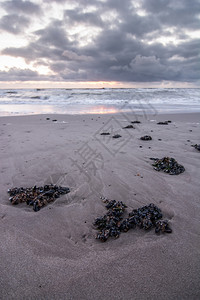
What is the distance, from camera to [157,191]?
3211mm

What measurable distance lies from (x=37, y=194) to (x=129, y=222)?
4.83 ft

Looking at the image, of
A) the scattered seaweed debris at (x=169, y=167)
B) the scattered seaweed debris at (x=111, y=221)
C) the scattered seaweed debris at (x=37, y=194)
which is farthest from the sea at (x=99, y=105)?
the scattered seaweed debris at (x=111, y=221)

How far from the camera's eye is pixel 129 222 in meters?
2.41

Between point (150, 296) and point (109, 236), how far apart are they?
73 centimetres

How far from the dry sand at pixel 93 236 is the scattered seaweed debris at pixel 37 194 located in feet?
0.31

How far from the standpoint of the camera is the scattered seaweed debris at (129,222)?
229cm

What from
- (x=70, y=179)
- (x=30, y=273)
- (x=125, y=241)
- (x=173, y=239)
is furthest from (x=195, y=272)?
(x=70, y=179)

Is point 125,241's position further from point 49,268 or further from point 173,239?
point 49,268

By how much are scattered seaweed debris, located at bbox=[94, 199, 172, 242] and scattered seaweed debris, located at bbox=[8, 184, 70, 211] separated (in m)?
0.87

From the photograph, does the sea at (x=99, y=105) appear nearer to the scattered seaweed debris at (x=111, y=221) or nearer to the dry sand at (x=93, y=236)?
the dry sand at (x=93, y=236)

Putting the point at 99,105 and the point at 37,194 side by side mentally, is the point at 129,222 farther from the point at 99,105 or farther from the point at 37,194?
the point at 99,105

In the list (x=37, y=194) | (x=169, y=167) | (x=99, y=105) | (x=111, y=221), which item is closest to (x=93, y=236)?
(x=111, y=221)

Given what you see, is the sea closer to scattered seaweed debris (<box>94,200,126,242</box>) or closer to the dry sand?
the dry sand

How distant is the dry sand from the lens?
172cm
